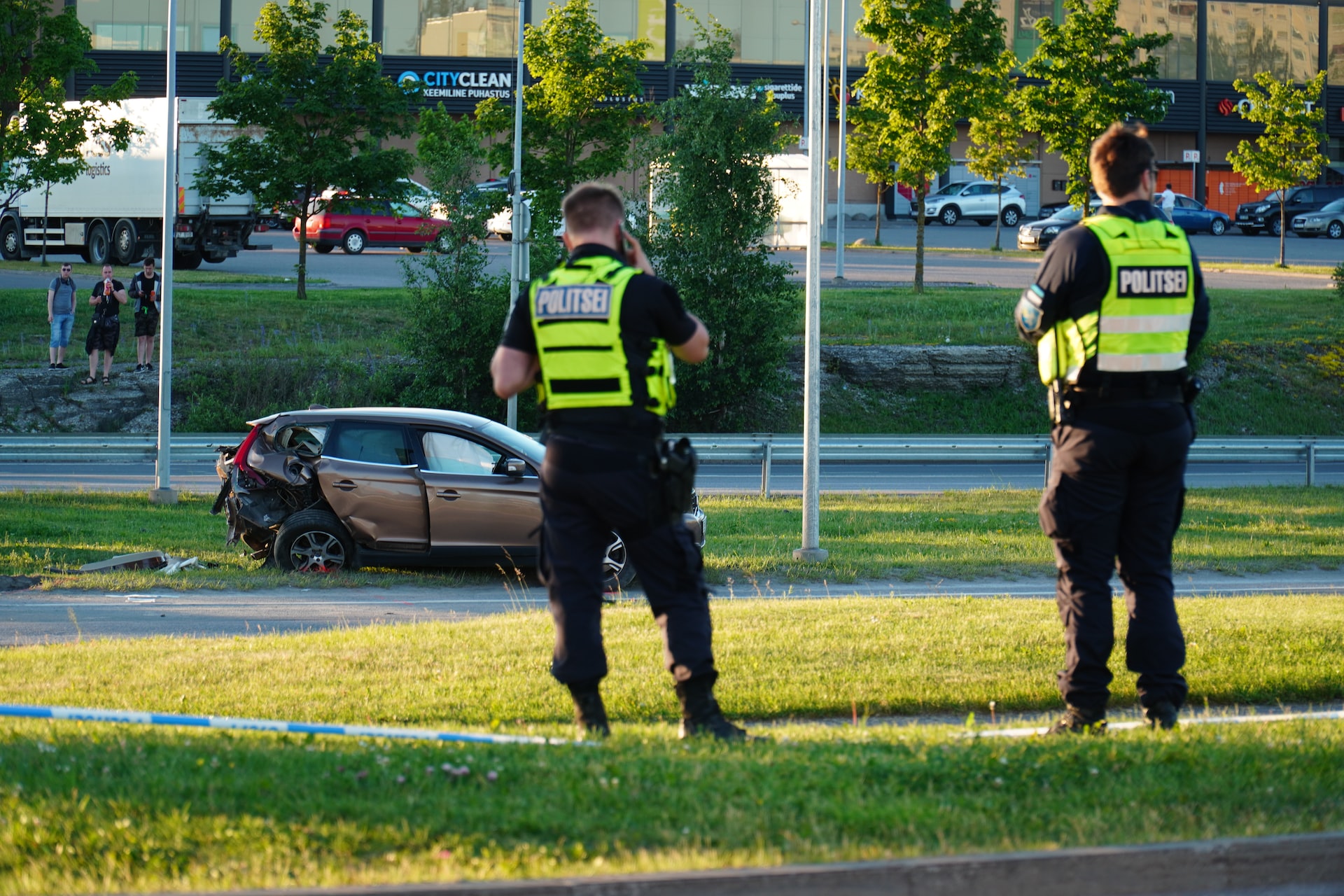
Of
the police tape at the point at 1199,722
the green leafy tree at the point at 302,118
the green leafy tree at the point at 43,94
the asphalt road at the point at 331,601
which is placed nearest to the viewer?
the police tape at the point at 1199,722

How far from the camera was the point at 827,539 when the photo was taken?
14352 millimetres

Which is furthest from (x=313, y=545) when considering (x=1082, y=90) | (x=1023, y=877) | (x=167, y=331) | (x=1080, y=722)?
(x=1082, y=90)

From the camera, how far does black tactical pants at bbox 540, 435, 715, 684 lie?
4875 mm

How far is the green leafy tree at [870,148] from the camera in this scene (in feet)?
107

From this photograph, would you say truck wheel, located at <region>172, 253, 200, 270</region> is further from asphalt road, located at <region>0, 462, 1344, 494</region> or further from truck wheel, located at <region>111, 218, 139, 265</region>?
asphalt road, located at <region>0, 462, 1344, 494</region>

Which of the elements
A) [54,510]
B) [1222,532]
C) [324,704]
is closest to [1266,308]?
[1222,532]

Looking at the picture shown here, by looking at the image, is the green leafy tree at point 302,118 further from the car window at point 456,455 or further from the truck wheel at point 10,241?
the car window at point 456,455

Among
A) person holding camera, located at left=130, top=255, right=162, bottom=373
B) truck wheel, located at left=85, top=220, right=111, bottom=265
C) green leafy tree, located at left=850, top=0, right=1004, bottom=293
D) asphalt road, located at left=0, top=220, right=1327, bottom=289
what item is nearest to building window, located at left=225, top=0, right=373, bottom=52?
asphalt road, located at left=0, top=220, right=1327, bottom=289

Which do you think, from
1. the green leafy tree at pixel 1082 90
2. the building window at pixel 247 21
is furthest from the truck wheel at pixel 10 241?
the green leafy tree at pixel 1082 90

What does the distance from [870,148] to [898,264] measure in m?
4.44

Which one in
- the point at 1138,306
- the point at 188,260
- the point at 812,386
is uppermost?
the point at 188,260

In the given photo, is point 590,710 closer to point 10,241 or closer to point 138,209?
point 138,209

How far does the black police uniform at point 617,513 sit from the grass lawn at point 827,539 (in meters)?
6.81

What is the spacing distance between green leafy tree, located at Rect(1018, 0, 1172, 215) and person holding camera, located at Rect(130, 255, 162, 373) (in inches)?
720
